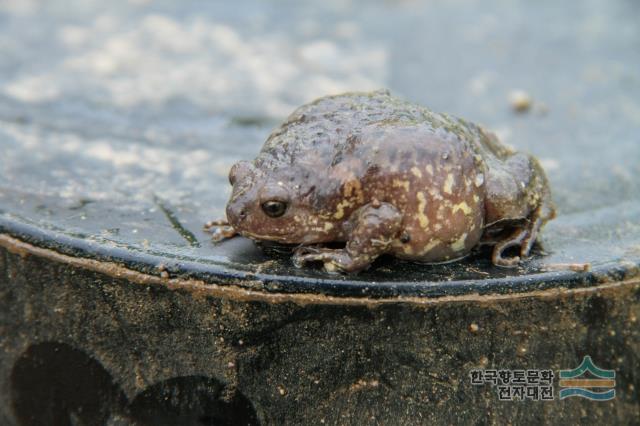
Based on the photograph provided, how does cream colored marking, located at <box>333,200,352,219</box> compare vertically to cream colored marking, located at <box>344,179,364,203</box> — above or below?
below

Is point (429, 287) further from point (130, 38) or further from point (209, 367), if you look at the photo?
point (130, 38)

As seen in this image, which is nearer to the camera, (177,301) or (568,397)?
(177,301)

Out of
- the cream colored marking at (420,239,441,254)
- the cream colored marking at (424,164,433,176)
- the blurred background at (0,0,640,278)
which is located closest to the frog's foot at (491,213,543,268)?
the blurred background at (0,0,640,278)

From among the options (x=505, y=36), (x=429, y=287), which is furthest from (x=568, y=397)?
(x=505, y=36)

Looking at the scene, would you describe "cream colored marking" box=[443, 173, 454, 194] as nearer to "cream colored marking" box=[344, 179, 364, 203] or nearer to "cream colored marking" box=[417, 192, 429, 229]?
"cream colored marking" box=[417, 192, 429, 229]

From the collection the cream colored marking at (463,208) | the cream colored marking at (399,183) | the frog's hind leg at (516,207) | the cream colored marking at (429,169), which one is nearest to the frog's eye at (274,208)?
the cream colored marking at (399,183)
